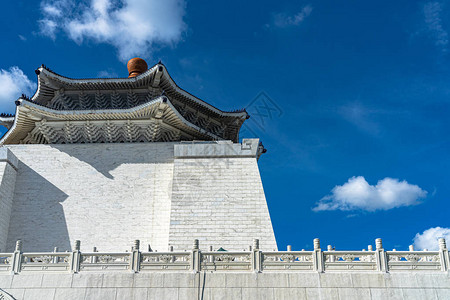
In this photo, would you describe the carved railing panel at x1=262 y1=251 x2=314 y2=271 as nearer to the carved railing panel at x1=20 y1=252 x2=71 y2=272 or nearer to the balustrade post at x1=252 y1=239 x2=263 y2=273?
the balustrade post at x1=252 y1=239 x2=263 y2=273

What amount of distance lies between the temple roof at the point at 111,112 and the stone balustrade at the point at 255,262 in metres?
10.1

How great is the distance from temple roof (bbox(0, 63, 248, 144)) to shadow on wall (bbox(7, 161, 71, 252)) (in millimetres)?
2671

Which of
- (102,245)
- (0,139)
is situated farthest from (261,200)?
(0,139)

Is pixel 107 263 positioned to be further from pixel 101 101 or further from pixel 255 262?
pixel 101 101

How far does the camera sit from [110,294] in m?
16.2

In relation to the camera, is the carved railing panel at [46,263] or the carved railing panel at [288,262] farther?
the carved railing panel at [46,263]

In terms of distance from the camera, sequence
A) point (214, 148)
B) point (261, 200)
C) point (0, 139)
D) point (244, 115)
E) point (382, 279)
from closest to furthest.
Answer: point (382, 279) < point (261, 200) < point (214, 148) < point (0, 139) < point (244, 115)

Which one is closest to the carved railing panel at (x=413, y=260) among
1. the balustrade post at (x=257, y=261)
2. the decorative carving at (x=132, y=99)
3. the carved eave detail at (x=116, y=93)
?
the balustrade post at (x=257, y=261)

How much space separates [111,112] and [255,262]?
12.6 meters

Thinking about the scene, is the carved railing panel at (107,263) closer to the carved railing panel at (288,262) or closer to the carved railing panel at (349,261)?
the carved railing panel at (288,262)

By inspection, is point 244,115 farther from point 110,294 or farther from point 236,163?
point 110,294

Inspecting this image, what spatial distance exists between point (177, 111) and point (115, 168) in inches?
164

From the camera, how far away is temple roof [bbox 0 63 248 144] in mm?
25984

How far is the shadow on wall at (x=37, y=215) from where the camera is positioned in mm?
24078
